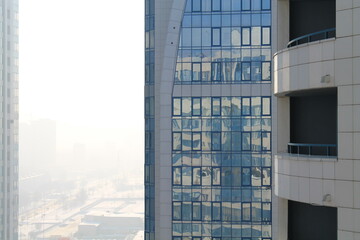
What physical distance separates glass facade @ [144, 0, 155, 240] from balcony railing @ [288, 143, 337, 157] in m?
39.7

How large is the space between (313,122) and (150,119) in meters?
40.7

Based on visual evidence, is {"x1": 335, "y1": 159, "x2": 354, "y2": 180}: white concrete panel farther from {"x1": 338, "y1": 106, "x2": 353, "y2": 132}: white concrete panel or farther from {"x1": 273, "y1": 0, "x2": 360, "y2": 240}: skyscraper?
{"x1": 338, "y1": 106, "x2": 353, "y2": 132}: white concrete panel

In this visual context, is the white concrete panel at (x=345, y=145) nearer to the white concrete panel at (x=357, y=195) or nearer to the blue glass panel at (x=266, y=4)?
the white concrete panel at (x=357, y=195)

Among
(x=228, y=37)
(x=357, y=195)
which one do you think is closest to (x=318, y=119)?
(x=357, y=195)

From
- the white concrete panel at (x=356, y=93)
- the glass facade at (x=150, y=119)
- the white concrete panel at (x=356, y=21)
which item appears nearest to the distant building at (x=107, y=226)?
the glass facade at (x=150, y=119)

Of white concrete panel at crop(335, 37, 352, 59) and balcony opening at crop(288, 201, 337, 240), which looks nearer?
white concrete panel at crop(335, 37, 352, 59)

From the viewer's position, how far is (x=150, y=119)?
59.6m

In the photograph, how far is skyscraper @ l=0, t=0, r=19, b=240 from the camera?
357ft

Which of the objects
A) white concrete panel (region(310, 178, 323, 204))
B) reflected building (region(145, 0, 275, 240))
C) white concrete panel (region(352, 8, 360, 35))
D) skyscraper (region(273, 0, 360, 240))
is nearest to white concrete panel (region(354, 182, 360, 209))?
skyscraper (region(273, 0, 360, 240))

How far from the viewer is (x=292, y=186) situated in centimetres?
1795

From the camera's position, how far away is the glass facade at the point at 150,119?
195ft

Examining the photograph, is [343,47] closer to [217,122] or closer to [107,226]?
[217,122]

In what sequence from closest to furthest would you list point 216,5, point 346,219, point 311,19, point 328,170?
point 346,219 < point 328,170 < point 311,19 < point 216,5

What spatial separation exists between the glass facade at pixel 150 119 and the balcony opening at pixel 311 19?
128 ft
